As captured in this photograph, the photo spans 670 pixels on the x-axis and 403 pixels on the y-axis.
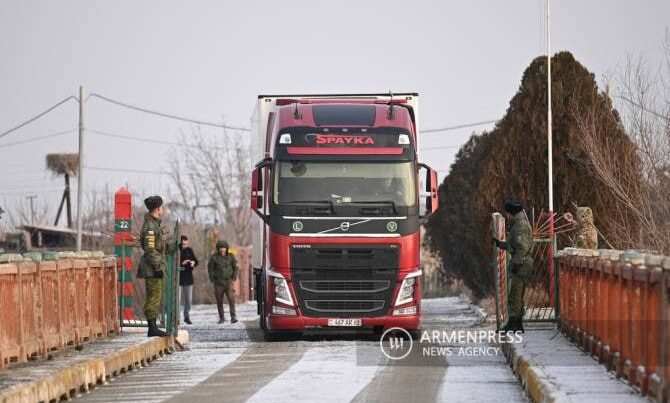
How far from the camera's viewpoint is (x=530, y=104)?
3186 cm

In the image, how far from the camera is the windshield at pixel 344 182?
23.1 metres

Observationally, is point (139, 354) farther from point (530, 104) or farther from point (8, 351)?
point (530, 104)

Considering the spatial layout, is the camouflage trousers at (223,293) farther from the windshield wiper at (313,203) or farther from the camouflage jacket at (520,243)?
the camouflage jacket at (520,243)

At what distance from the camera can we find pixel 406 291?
920 inches

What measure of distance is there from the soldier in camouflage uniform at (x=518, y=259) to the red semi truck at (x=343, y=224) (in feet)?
6.67

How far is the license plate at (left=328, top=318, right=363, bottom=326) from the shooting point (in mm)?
23156

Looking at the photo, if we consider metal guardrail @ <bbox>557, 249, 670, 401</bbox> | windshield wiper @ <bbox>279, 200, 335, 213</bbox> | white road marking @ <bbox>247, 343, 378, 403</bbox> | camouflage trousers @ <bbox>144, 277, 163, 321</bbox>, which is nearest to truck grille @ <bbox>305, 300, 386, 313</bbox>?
windshield wiper @ <bbox>279, 200, 335, 213</bbox>

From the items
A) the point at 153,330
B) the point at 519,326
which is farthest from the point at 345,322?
the point at 153,330

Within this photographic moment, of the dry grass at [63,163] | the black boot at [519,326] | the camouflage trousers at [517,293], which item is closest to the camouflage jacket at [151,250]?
the camouflage trousers at [517,293]

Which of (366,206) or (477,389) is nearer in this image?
(477,389)

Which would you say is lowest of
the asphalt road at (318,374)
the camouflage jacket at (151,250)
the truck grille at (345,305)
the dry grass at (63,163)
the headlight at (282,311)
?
the asphalt road at (318,374)

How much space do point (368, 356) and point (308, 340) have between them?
171 inches

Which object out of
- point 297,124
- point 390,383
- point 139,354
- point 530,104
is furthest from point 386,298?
point 530,104

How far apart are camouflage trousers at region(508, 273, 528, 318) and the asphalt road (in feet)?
2.30
